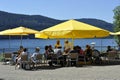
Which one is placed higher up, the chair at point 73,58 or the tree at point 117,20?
the tree at point 117,20

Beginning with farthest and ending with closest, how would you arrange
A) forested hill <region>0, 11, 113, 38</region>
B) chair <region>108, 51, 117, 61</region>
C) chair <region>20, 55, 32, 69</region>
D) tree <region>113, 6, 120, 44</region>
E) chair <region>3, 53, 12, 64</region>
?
forested hill <region>0, 11, 113, 38</region>, tree <region>113, 6, 120, 44</region>, chair <region>3, 53, 12, 64</region>, chair <region>108, 51, 117, 61</region>, chair <region>20, 55, 32, 69</region>

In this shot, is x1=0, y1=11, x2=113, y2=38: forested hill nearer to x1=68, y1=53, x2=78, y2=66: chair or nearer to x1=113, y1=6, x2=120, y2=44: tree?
x1=113, y1=6, x2=120, y2=44: tree

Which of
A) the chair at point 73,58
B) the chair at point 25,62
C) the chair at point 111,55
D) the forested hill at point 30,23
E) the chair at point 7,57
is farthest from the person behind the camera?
the forested hill at point 30,23

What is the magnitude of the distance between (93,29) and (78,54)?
60.1 inches

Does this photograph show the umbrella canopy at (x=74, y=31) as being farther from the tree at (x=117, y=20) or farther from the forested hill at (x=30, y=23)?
the forested hill at (x=30, y=23)

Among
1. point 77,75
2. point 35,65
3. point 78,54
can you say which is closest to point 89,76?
point 77,75

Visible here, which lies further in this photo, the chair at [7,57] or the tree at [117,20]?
the tree at [117,20]

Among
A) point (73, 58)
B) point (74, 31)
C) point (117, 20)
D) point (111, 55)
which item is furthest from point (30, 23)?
point (74, 31)

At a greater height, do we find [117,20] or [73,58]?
[117,20]

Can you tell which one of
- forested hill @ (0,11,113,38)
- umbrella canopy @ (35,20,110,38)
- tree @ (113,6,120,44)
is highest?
forested hill @ (0,11,113,38)

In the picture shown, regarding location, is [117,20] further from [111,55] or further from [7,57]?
[7,57]

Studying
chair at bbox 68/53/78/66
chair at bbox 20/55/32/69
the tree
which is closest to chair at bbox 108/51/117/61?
chair at bbox 68/53/78/66

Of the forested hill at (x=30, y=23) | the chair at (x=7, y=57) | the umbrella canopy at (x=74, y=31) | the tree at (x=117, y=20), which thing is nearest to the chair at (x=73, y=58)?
the umbrella canopy at (x=74, y=31)

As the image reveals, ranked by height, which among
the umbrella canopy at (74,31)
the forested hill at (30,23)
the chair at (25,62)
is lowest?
the chair at (25,62)
